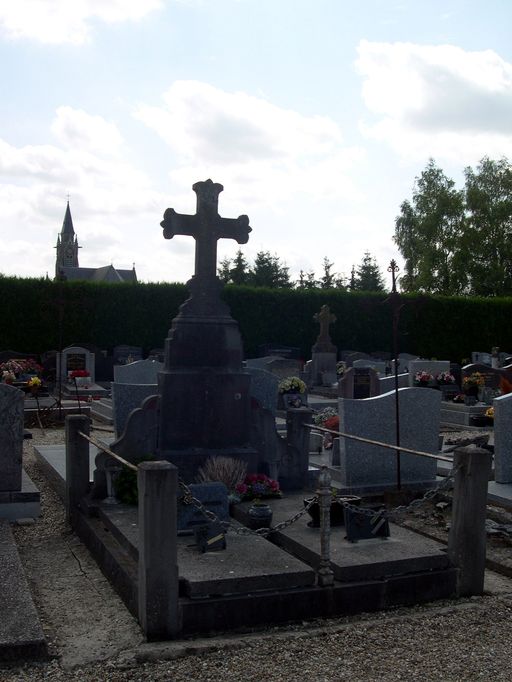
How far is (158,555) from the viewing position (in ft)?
14.6

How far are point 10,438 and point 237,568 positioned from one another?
3.40 metres

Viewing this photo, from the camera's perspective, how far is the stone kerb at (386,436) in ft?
27.1

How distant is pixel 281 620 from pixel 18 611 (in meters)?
1.68

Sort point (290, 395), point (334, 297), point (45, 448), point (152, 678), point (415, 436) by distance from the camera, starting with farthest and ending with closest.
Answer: point (334, 297)
point (290, 395)
point (45, 448)
point (415, 436)
point (152, 678)

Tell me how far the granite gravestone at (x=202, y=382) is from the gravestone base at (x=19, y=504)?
1.40 metres

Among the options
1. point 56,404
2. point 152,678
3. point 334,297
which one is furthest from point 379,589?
point 334,297

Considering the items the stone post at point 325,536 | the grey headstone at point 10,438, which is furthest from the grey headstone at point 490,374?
the stone post at point 325,536

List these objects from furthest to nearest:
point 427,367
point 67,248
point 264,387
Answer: point 67,248 → point 427,367 → point 264,387

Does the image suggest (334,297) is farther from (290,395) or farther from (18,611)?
(18,611)

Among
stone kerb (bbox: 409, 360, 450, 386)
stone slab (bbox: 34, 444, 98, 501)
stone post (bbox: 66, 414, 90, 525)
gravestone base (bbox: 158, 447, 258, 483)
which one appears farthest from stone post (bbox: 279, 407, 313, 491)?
stone kerb (bbox: 409, 360, 450, 386)

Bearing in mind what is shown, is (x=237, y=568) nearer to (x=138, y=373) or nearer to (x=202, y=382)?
(x=202, y=382)

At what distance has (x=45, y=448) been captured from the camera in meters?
10.9

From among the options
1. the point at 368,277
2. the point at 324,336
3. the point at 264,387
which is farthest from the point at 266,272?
the point at 264,387

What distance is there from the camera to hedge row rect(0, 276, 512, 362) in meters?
24.0
